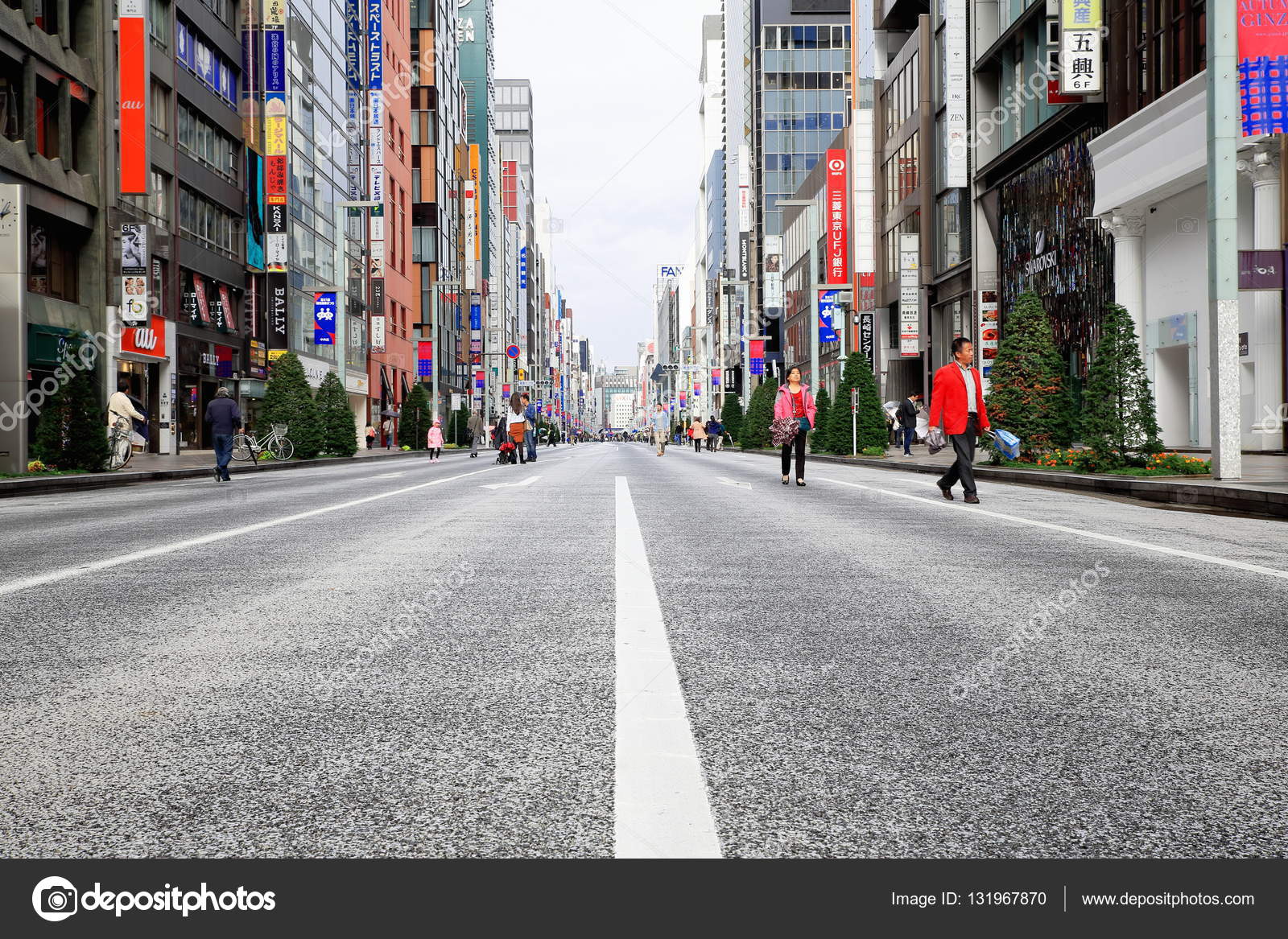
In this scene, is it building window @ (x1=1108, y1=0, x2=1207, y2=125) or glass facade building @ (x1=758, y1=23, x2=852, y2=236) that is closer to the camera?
building window @ (x1=1108, y1=0, x2=1207, y2=125)

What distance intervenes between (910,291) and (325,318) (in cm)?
2810

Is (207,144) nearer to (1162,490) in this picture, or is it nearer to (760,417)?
(760,417)

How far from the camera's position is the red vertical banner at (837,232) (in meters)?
58.9

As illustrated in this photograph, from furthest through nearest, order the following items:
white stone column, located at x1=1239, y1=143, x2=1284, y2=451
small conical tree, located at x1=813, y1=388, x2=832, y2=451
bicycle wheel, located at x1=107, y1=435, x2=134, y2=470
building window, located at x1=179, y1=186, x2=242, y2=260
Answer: building window, located at x1=179, y1=186, x2=242, y2=260
small conical tree, located at x1=813, y1=388, x2=832, y2=451
bicycle wheel, located at x1=107, y1=435, x2=134, y2=470
white stone column, located at x1=1239, y1=143, x2=1284, y2=451

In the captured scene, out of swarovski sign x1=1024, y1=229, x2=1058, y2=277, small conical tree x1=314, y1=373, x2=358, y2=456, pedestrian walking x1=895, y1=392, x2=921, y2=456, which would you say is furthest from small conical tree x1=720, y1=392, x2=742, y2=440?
pedestrian walking x1=895, y1=392, x2=921, y2=456

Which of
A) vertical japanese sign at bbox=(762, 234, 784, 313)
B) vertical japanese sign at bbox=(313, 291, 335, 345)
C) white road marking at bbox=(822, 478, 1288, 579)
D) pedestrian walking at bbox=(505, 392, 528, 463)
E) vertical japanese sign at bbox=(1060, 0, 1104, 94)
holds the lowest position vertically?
white road marking at bbox=(822, 478, 1288, 579)

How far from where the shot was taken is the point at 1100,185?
2948 centimetres

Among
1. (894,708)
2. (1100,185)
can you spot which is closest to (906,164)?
(1100,185)

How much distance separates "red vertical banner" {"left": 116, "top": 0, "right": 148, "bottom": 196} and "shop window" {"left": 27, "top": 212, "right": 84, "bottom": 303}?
2569 mm

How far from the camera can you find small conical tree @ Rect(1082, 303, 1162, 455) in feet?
53.5

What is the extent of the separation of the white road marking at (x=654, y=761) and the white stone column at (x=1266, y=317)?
21.3 meters

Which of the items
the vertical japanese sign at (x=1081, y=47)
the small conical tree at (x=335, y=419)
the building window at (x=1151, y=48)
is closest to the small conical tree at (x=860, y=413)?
the vertical japanese sign at (x=1081, y=47)

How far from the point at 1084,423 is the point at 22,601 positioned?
49.4 feet

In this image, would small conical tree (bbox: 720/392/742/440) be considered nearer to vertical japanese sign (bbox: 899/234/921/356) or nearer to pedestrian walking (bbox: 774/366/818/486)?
vertical japanese sign (bbox: 899/234/921/356)
